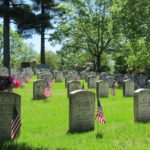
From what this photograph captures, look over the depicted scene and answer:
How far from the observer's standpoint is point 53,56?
109 m

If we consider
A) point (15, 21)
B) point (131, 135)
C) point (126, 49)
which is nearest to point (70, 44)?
point (126, 49)

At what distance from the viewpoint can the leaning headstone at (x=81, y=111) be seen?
41.7ft

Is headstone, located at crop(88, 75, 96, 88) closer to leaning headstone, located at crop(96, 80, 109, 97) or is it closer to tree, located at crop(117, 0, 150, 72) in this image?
tree, located at crop(117, 0, 150, 72)

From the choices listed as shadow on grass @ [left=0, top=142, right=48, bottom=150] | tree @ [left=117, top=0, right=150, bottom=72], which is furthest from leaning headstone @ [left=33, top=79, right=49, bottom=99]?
tree @ [left=117, top=0, right=150, bottom=72]

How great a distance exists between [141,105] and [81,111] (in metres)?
2.58

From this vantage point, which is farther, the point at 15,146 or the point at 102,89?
the point at 102,89

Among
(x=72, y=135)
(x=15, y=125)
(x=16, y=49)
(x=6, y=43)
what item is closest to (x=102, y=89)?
(x=72, y=135)

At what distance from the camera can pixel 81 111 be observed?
1283cm

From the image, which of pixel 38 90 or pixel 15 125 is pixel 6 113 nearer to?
pixel 15 125

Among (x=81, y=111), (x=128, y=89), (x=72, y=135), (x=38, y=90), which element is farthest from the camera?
(x=128, y=89)

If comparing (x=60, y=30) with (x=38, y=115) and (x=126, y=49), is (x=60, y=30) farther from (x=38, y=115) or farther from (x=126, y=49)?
(x=38, y=115)

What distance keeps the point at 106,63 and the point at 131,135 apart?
54.3 m

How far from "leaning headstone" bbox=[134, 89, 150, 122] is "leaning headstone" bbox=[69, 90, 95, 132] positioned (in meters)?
1.97

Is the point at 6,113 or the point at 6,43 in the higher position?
the point at 6,43
